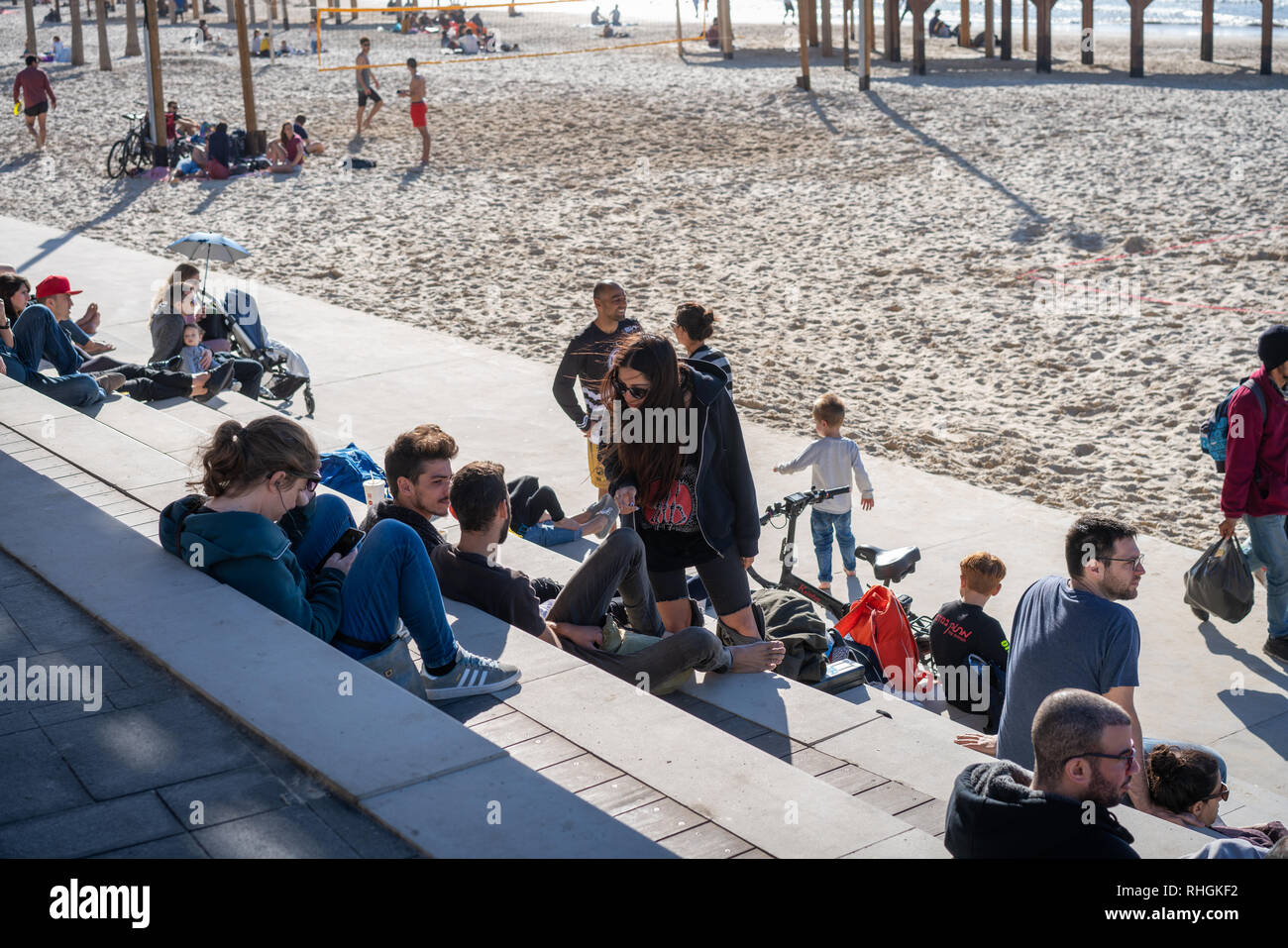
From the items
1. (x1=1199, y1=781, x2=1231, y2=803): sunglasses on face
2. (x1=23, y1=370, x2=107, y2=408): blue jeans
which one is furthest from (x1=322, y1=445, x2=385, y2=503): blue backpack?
(x1=1199, y1=781, x2=1231, y2=803): sunglasses on face

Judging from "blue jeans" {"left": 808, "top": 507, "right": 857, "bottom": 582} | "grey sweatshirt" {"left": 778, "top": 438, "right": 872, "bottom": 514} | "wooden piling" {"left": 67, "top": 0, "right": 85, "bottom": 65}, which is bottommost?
"blue jeans" {"left": 808, "top": 507, "right": 857, "bottom": 582}

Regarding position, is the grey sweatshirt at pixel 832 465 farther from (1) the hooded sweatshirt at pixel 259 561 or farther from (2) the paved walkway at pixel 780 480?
(1) the hooded sweatshirt at pixel 259 561

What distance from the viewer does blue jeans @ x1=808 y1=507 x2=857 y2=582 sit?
7.04 metres

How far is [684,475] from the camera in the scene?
4898mm

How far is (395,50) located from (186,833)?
40.7 m

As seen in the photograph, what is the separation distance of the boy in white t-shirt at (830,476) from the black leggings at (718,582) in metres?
1.98

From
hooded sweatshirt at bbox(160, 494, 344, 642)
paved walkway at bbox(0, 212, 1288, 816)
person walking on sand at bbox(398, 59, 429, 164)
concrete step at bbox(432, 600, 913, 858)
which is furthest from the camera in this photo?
person walking on sand at bbox(398, 59, 429, 164)

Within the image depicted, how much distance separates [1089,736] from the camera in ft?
10.0

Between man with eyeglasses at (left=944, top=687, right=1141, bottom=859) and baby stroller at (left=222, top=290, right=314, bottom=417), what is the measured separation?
7507 millimetres

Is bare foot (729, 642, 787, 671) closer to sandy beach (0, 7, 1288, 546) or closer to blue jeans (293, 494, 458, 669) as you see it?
blue jeans (293, 494, 458, 669)

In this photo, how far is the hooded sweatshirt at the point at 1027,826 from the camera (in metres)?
3.05

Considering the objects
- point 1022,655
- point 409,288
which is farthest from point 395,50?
point 1022,655

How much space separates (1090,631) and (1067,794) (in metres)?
0.88
